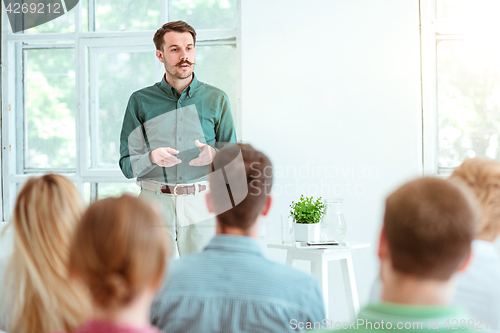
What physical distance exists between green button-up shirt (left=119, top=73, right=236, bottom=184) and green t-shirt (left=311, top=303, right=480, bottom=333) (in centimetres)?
188

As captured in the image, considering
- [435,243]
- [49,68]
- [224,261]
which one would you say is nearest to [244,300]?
[224,261]

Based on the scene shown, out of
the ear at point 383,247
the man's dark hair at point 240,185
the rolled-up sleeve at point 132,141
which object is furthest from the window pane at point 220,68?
the ear at point 383,247

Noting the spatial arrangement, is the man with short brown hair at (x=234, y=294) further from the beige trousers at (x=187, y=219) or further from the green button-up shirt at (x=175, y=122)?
the green button-up shirt at (x=175, y=122)

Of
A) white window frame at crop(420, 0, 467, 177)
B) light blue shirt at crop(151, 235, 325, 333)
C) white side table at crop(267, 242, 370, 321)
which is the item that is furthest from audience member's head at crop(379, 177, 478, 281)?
white window frame at crop(420, 0, 467, 177)

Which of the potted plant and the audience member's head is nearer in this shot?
the audience member's head

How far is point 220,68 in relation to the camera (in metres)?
3.08

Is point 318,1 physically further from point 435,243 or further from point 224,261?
point 435,243

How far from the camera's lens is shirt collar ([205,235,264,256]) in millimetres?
1038

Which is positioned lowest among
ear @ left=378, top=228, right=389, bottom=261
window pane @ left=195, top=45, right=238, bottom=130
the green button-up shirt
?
ear @ left=378, top=228, right=389, bottom=261

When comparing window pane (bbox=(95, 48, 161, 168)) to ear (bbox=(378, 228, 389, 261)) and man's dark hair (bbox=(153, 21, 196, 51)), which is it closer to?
man's dark hair (bbox=(153, 21, 196, 51))

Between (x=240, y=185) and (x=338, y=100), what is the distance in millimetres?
1804

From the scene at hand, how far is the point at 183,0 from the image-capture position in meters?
3.10

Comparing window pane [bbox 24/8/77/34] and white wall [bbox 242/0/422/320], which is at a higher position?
window pane [bbox 24/8/77/34]

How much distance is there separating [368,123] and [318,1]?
0.83m
